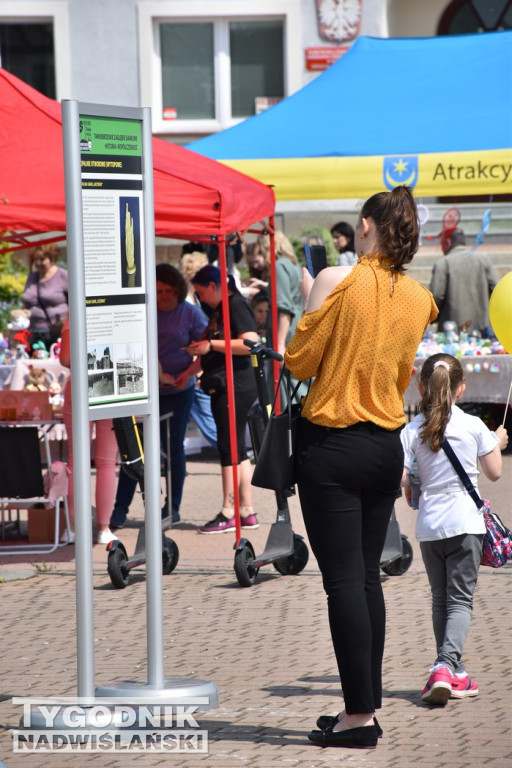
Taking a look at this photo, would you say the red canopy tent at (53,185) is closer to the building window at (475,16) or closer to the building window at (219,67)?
the building window at (219,67)

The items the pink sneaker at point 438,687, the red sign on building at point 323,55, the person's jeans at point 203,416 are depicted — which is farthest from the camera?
the red sign on building at point 323,55

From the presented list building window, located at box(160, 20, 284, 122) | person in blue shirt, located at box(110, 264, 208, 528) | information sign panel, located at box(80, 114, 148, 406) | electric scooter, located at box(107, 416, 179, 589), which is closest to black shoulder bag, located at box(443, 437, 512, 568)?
information sign panel, located at box(80, 114, 148, 406)

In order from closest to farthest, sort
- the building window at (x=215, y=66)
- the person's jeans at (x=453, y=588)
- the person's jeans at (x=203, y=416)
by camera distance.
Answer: the person's jeans at (x=453, y=588), the person's jeans at (x=203, y=416), the building window at (x=215, y=66)

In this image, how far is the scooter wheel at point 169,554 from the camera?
7.41 meters

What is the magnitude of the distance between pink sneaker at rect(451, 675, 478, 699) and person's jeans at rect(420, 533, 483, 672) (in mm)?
44

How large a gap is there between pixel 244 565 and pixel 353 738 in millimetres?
2574

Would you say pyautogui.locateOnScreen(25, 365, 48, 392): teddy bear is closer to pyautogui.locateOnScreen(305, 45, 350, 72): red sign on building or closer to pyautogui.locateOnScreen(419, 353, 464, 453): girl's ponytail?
pyautogui.locateOnScreen(419, 353, 464, 453): girl's ponytail

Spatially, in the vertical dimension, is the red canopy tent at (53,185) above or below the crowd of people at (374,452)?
above

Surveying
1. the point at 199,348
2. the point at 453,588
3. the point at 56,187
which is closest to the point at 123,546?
the point at 199,348

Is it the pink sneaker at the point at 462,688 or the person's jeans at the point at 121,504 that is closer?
the pink sneaker at the point at 462,688

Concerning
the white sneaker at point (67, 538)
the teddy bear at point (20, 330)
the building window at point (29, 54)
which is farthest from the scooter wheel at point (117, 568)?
the building window at point (29, 54)

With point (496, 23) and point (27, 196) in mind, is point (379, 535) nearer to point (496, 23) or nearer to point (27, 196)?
point (27, 196)

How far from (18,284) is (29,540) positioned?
7.26m

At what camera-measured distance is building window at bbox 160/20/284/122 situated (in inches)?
791
